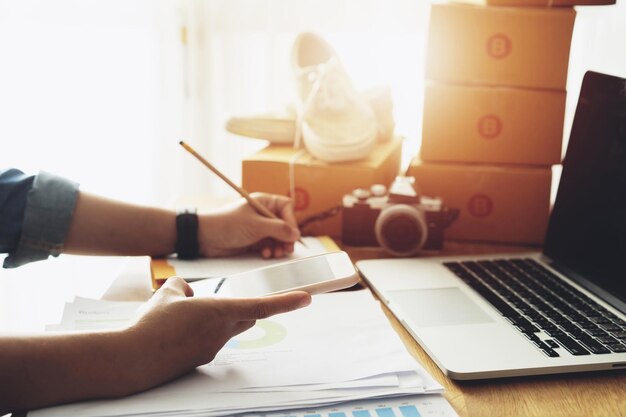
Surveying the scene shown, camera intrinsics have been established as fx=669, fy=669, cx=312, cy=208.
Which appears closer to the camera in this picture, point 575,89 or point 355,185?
point 355,185

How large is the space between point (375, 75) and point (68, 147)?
80 centimetres

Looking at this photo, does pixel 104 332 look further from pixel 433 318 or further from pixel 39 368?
pixel 433 318

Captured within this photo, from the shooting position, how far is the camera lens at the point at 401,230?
102cm

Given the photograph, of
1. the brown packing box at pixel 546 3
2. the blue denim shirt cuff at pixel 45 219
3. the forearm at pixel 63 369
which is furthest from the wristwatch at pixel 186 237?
the brown packing box at pixel 546 3

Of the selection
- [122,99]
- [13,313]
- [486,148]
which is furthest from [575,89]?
[13,313]

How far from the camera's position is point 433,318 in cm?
78

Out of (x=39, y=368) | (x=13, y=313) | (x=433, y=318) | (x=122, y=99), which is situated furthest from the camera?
(x=122, y=99)

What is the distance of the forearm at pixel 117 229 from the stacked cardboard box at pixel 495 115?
0.44 m

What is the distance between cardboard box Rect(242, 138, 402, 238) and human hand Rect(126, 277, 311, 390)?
53 cm

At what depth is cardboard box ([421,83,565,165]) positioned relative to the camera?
1.11 metres

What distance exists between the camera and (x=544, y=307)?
2.59ft

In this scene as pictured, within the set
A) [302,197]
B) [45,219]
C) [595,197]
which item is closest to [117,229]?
[45,219]

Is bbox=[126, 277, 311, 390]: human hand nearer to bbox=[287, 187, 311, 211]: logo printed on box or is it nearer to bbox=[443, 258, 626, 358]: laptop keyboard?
bbox=[443, 258, 626, 358]: laptop keyboard

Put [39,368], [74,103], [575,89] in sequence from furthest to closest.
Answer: [74,103], [575,89], [39,368]
